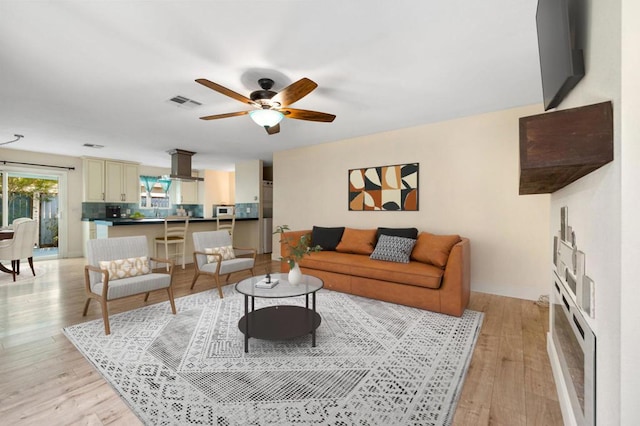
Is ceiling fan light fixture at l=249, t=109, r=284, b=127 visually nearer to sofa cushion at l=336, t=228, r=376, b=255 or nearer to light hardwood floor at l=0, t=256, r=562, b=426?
sofa cushion at l=336, t=228, r=376, b=255

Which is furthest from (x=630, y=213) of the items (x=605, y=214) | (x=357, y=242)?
(x=357, y=242)

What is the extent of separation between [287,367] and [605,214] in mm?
1955

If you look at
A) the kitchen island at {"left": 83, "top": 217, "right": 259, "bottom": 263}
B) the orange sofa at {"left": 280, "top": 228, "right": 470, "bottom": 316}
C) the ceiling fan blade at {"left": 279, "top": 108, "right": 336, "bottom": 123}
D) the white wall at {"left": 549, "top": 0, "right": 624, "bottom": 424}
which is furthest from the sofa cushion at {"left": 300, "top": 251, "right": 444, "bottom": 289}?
the kitchen island at {"left": 83, "top": 217, "right": 259, "bottom": 263}

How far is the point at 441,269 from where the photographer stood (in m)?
3.15

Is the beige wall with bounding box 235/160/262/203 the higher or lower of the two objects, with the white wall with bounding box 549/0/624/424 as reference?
higher

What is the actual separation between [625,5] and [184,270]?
5.59 metres

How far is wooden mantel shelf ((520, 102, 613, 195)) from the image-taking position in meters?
0.80

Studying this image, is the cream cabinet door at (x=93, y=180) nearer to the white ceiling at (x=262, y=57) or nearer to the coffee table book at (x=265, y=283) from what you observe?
the white ceiling at (x=262, y=57)

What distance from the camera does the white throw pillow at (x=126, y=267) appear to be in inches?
113

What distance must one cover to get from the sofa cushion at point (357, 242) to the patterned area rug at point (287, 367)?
1185 millimetres

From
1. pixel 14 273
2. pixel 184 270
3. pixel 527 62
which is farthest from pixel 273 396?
pixel 14 273

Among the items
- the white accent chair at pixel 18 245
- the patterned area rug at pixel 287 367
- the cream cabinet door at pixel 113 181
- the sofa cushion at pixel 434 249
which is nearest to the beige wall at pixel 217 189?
the cream cabinet door at pixel 113 181

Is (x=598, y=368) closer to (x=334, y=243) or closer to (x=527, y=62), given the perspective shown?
(x=527, y=62)

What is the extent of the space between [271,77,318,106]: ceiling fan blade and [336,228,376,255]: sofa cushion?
90.9 inches
